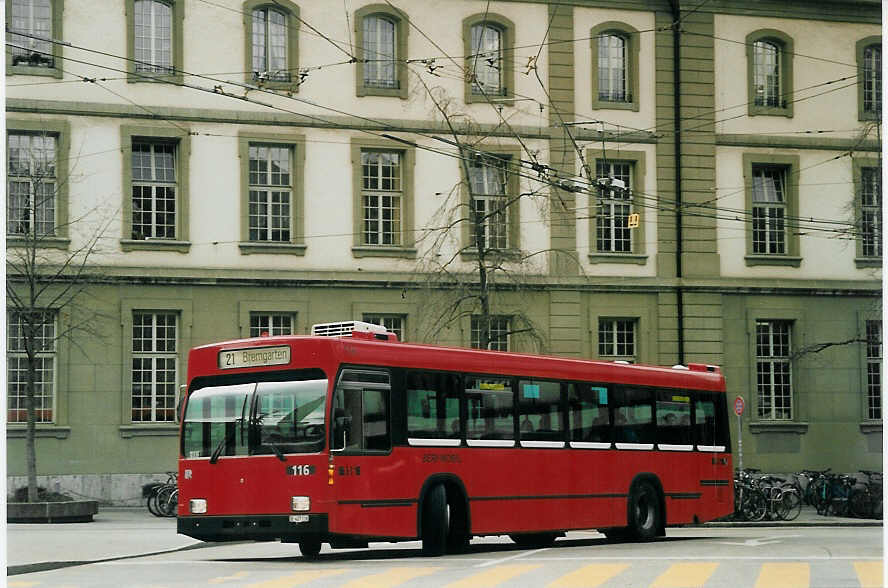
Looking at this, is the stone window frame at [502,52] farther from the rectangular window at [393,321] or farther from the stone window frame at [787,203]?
the stone window frame at [787,203]

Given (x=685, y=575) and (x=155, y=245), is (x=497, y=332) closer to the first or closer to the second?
(x=155, y=245)

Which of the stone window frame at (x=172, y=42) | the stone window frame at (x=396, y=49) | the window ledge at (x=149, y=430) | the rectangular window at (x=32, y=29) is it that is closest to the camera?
the rectangular window at (x=32, y=29)

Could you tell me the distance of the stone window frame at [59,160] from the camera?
3656 centimetres

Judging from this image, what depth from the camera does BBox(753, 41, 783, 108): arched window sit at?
4234 cm

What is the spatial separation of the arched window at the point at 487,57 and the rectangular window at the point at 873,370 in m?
11.1

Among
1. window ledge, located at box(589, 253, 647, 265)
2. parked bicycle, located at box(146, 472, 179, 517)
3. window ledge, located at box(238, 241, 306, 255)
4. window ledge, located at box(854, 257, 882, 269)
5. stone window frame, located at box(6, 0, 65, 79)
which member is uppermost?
stone window frame, located at box(6, 0, 65, 79)

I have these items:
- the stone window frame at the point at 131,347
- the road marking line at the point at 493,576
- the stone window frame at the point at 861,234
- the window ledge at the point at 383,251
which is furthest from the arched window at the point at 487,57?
the road marking line at the point at 493,576

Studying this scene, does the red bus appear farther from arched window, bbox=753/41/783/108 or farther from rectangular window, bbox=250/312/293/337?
arched window, bbox=753/41/783/108

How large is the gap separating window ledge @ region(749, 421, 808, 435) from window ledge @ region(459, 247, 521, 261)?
7709 mm

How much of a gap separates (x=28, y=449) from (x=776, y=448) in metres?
18.3

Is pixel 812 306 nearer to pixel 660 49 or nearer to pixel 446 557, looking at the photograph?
pixel 660 49

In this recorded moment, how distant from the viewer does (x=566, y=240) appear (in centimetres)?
4097

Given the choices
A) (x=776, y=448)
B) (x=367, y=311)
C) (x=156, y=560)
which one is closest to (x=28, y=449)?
(x=367, y=311)

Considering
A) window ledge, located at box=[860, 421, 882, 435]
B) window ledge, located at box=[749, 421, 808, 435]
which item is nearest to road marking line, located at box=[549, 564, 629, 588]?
window ledge, located at box=[749, 421, 808, 435]
